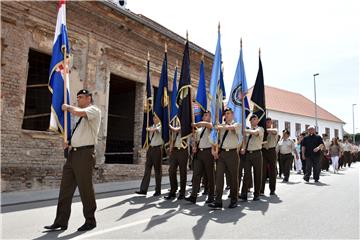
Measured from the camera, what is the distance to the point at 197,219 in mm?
5195

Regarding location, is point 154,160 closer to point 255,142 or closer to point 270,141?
point 255,142

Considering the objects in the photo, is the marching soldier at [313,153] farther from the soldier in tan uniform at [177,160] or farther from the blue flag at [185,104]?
the blue flag at [185,104]

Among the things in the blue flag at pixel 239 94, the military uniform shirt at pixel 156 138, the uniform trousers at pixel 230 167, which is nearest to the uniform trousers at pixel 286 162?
the blue flag at pixel 239 94

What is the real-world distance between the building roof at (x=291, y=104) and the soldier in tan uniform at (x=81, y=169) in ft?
112

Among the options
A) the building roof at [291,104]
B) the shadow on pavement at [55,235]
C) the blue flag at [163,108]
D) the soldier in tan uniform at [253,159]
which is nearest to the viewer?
the shadow on pavement at [55,235]

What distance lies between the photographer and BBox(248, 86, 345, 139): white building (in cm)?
3875

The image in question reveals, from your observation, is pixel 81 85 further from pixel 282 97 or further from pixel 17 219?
pixel 282 97

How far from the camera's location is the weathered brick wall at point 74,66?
28.0 ft

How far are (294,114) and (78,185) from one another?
39.4 meters

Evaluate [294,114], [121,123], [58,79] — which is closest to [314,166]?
[121,123]

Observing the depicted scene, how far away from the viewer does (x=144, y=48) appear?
13195 mm

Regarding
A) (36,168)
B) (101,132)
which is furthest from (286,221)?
(101,132)

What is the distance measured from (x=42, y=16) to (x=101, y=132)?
13.3 feet

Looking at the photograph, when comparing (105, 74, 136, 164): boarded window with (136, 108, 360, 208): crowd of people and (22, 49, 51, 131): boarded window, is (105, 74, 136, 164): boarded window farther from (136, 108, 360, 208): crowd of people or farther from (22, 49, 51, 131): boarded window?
(136, 108, 360, 208): crowd of people
